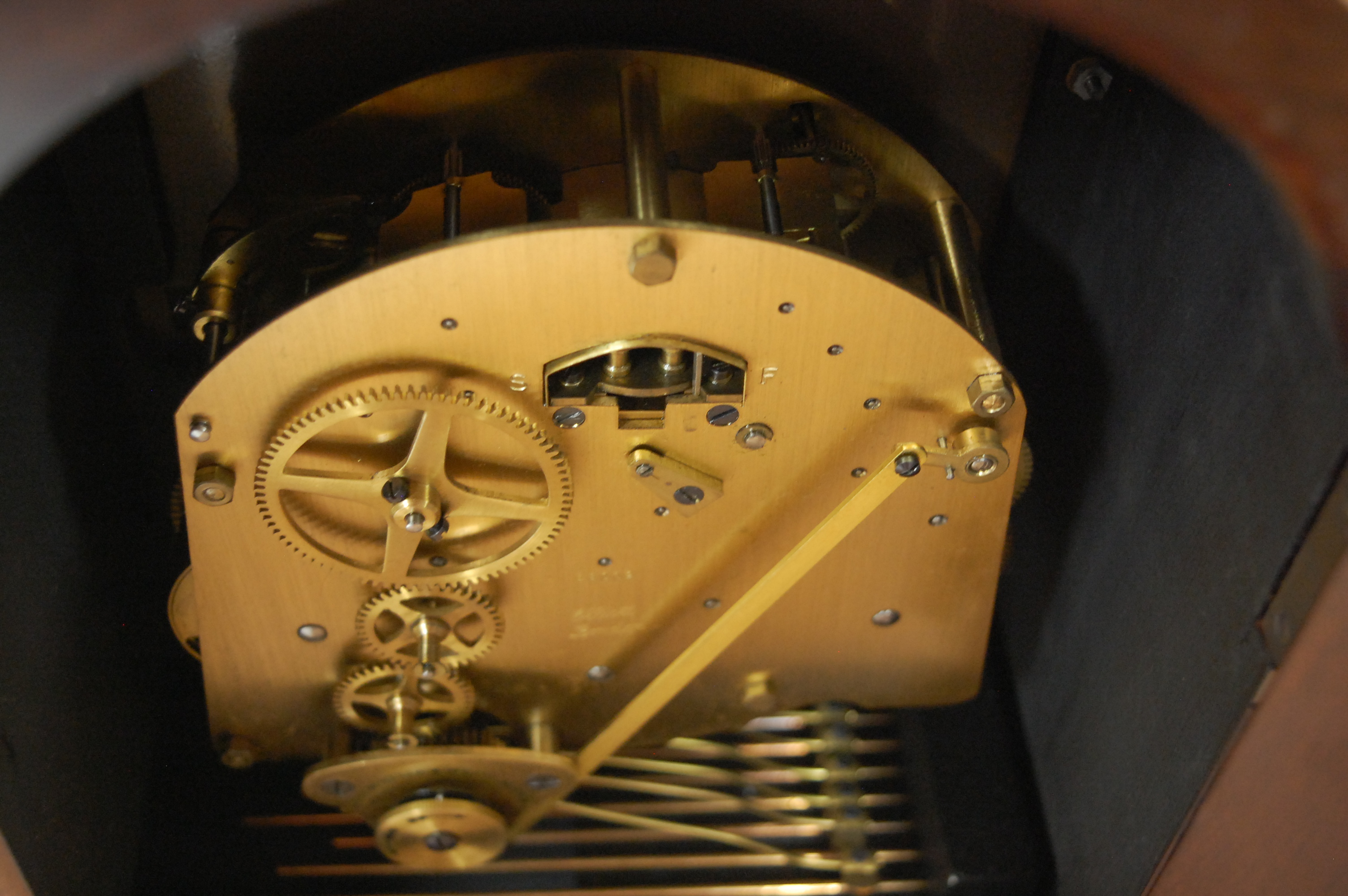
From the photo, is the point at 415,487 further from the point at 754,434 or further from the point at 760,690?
the point at 760,690

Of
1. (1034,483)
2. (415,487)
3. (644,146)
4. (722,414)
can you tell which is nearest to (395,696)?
(415,487)

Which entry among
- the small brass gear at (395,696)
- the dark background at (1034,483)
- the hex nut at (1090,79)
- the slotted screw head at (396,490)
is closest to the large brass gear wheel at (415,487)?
the slotted screw head at (396,490)

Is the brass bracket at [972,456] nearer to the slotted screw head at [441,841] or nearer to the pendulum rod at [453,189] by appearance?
the pendulum rod at [453,189]

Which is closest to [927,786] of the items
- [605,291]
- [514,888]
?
[514,888]

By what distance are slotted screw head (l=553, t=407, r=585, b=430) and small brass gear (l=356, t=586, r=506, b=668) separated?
190 millimetres

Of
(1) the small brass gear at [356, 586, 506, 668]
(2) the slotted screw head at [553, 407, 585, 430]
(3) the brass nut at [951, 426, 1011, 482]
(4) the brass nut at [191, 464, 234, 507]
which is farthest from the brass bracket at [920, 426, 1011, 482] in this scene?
(4) the brass nut at [191, 464, 234, 507]

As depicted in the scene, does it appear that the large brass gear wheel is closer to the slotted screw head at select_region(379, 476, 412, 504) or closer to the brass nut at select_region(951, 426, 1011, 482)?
the slotted screw head at select_region(379, 476, 412, 504)

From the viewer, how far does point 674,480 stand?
1.08 m

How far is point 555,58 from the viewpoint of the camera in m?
1.21

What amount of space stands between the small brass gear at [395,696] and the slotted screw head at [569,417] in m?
0.28

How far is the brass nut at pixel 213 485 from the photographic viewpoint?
3.42 feet

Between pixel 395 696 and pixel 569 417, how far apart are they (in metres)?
0.33

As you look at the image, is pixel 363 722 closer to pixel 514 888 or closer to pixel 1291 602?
pixel 514 888

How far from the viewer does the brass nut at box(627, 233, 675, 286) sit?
94 cm
